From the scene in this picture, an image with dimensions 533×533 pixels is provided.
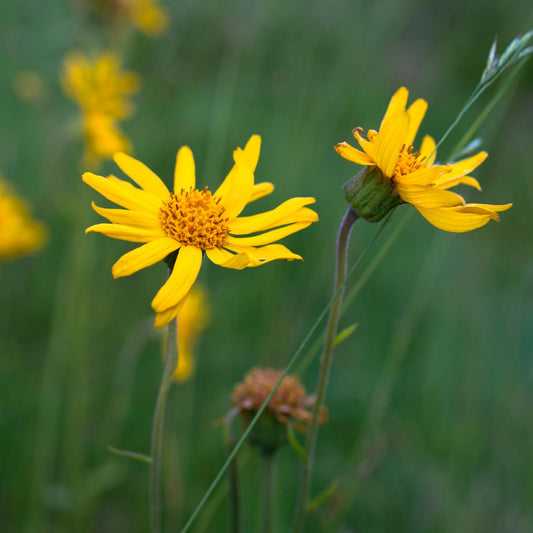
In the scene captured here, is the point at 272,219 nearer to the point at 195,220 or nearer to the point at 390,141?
the point at 195,220

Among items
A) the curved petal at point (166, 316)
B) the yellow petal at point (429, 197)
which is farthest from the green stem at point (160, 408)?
the yellow petal at point (429, 197)

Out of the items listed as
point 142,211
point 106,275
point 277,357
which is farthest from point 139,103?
point 142,211

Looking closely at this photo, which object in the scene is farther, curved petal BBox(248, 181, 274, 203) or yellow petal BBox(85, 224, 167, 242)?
curved petal BBox(248, 181, 274, 203)

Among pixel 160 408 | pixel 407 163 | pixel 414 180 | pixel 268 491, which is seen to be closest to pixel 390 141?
pixel 414 180

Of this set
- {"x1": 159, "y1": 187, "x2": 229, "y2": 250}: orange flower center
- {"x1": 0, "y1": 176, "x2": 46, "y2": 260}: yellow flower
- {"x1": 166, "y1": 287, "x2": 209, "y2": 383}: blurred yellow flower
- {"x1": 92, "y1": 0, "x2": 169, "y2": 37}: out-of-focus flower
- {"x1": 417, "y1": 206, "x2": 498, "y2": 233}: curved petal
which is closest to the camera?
{"x1": 417, "y1": 206, "x2": 498, "y2": 233}: curved petal

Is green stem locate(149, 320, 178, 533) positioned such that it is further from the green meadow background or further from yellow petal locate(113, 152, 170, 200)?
the green meadow background

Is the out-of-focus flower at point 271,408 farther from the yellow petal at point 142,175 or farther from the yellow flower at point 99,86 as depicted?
the yellow flower at point 99,86

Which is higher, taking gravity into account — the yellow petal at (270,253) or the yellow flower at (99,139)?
the yellow flower at (99,139)

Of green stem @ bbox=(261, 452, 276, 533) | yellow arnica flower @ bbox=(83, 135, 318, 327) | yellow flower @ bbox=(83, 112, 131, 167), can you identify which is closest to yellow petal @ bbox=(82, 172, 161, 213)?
yellow arnica flower @ bbox=(83, 135, 318, 327)
